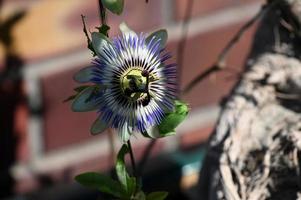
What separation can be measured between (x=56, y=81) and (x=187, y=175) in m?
0.19

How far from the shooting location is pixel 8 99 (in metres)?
0.93

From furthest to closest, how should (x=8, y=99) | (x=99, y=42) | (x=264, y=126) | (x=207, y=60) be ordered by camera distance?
1. (x=207, y=60)
2. (x=8, y=99)
3. (x=264, y=126)
4. (x=99, y=42)

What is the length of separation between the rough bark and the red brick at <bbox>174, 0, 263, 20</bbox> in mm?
323

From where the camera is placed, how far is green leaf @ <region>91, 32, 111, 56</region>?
441 millimetres

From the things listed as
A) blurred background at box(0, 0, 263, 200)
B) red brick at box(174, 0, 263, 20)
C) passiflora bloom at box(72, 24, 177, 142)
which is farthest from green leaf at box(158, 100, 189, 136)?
red brick at box(174, 0, 263, 20)

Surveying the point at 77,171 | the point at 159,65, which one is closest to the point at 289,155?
the point at 159,65

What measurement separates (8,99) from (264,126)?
41 cm

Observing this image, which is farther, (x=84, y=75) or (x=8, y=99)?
(x=8, y=99)

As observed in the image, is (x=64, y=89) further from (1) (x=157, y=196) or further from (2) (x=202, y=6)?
Answer: (1) (x=157, y=196)

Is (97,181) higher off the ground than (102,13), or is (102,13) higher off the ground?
(102,13)

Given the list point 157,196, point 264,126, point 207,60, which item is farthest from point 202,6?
point 157,196

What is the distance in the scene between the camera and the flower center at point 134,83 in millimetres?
453

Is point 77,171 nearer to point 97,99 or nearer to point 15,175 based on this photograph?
point 15,175

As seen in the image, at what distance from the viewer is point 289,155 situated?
0.57m
